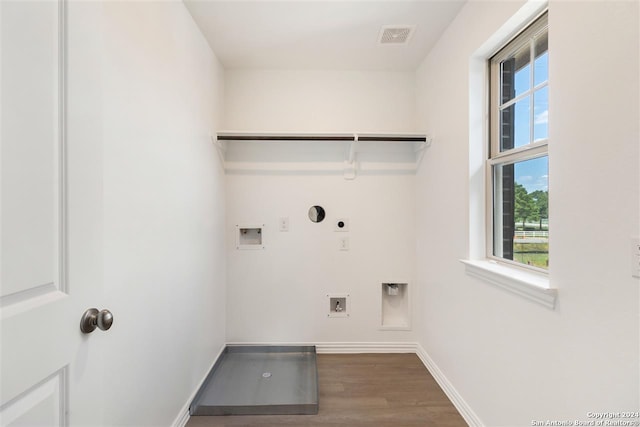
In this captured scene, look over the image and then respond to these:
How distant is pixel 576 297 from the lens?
100 cm

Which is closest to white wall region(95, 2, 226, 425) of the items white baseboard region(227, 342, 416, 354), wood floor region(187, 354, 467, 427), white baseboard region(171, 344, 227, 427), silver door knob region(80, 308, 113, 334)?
white baseboard region(171, 344, 227, 427)

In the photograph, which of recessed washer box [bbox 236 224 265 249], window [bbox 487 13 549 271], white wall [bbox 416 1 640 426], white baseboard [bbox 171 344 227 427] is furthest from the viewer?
recessed washer box [bbox 236 224 265 249]

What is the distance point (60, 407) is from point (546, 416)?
1.66 meters

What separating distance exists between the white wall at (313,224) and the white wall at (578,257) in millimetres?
894

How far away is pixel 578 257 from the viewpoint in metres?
1.00

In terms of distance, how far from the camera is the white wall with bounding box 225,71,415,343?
2484mm

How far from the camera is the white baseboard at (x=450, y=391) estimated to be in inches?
63.8

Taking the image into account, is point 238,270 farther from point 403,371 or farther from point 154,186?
point 403,371

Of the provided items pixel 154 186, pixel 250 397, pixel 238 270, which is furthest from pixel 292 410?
pixel 154 186

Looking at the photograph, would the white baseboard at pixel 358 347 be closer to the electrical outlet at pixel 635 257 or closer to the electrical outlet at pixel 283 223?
the electrical outlet at pixel 283 223

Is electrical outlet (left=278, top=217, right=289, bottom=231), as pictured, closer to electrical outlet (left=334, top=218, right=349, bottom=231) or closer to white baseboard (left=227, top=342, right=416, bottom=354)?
Answer: electrical outlet (left=334, top=218, right=349, bottom=231)

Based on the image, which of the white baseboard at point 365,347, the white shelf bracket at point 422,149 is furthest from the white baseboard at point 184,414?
the white shelf bracket at point 422,149

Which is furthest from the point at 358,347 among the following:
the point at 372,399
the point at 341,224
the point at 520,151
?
the point at 520,151

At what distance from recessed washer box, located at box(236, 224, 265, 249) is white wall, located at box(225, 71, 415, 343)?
5cm
